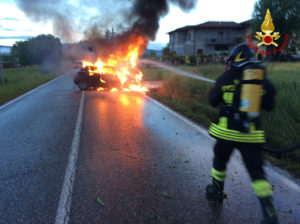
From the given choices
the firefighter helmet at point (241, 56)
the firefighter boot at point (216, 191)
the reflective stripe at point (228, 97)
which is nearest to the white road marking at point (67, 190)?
the firefighter boot at point (216, 191)

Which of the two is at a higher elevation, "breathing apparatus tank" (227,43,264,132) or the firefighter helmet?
the firefighter helmet

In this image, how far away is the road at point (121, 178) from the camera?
2852 millimetres

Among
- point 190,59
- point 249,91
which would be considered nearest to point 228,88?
point 249,91

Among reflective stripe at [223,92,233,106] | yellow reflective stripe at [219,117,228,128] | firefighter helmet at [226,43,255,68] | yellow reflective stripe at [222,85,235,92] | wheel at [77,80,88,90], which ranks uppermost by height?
firefighter helmet at [226,43,255,68]

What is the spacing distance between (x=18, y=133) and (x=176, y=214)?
493 centimetres

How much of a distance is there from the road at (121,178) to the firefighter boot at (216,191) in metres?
0.09

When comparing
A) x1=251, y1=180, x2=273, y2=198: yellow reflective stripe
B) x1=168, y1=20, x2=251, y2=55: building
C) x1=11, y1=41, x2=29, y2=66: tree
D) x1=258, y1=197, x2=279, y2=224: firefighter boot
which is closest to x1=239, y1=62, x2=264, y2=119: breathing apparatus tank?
x1=251, y1=180, x2=273, y2=198: yellow reflective stripe

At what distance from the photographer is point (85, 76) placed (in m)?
15.4

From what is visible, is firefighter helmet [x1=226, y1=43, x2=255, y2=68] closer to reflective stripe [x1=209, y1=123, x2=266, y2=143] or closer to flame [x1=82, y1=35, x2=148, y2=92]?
reflective stripe [x1=209, y1=123, x2=266, y2=143]

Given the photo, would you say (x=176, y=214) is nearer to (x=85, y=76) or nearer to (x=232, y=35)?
(x=85, y=76)

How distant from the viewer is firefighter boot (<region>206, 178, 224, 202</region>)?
2.99 m

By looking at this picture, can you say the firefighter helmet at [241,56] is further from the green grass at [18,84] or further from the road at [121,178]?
the green grass at [18,84]

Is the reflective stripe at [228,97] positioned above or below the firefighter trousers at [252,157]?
above

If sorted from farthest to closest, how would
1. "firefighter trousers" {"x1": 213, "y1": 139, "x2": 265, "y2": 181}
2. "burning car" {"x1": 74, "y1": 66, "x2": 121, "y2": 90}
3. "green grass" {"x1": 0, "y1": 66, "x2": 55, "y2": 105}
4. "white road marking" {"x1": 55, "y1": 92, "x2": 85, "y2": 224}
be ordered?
"burning car" {"x1": 74, "y1": 66, "x2": 121, "y2": 90}, "green grass" {"x1": 0, "y1": 66, "x2": 55, "y2": 105}, "white road marking" {"x1": 55, "y1": 92, "x2": 85, "y2": 224}, "firefighter trousers" {"x1": 213, "y1": 139, "x2": 265, "y2": 181}
